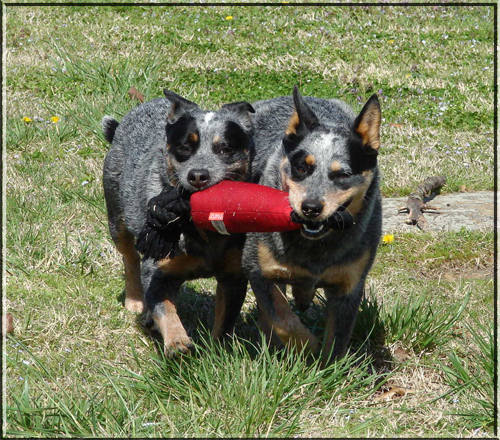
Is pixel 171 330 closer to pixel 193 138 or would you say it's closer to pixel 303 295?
pixel 303 295

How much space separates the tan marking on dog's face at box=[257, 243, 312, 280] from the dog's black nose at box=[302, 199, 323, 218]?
0.54 metres

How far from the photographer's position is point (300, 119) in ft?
13.2

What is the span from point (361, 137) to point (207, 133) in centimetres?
97

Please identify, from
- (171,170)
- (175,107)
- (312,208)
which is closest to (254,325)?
(171,170)

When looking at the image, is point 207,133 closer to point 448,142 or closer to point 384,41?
point 448,142

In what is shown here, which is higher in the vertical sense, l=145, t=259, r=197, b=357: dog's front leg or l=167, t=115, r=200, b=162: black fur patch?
l=167, t=115, r=200, b=162: black fur patch

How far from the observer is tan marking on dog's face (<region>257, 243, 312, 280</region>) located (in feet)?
13.4

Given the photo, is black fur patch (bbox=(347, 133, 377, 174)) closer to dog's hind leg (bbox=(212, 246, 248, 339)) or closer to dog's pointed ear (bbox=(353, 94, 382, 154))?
dog's pointed ear (bbox=(353, 94, 382, 154))

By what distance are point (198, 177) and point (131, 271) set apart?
1.62 m

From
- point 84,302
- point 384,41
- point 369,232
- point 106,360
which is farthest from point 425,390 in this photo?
point 384,41

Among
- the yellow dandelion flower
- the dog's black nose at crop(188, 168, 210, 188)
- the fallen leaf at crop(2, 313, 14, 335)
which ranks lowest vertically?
the fallen leaf at crop(2, 313, 14, 335)

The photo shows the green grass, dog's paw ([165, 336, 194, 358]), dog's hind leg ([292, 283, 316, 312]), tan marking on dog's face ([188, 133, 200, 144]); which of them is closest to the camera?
the green grass

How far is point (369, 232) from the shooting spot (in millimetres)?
4270

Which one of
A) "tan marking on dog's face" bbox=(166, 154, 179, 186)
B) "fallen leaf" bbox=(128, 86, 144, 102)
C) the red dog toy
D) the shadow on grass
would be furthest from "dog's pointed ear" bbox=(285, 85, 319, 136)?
"fallen leaf" bbox=(128, 86, 144, 102)
